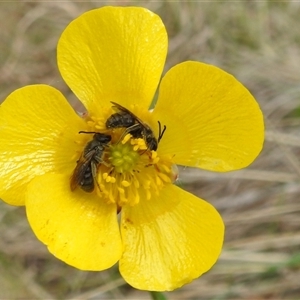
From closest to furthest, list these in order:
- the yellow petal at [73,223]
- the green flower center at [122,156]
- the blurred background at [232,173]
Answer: the yellow petal at [73,223]
the green flower center at [122,156]
the blurred background at [232,173]

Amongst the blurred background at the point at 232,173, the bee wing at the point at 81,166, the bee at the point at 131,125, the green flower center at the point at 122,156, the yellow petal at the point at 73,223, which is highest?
the bee at the point at 131,125

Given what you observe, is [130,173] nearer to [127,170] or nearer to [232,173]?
[127,170]

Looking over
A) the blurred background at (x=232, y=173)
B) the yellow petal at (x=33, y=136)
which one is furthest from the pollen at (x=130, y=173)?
the blurred background at (x=232, y=173)

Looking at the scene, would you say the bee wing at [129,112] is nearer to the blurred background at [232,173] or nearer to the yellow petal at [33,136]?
the yellow petal at [33,136]

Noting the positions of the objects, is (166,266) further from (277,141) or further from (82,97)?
(277,141)

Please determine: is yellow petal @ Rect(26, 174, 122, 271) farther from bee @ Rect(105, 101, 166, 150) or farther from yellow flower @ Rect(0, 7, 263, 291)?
bee @ Rect(105, 101, 166, 150)
